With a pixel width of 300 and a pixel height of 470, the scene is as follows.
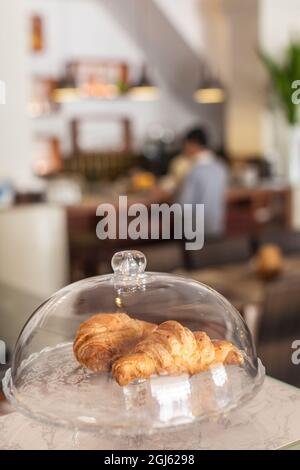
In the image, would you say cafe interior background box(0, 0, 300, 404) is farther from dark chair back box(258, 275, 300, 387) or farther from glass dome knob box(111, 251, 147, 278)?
glass dome knob box(111, 251, 147, 278)

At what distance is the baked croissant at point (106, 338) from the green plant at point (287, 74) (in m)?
7.88

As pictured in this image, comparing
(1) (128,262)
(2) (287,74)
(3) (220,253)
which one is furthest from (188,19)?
(1) (128,262)

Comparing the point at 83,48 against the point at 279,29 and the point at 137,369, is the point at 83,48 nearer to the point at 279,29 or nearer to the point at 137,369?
the point at 279,29

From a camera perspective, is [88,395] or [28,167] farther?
[28,167]

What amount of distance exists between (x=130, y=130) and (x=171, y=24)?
158cm

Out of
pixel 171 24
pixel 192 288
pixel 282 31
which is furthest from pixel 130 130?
pixel 192 288

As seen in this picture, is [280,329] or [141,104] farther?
[141,104]

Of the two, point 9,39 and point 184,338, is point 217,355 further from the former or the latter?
point 9,39

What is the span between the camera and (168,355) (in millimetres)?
1012

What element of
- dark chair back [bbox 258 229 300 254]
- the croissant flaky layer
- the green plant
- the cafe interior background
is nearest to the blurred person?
the cafe interior background

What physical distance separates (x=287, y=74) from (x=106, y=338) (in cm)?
804

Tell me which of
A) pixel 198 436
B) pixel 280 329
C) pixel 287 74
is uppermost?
pixel 287 74

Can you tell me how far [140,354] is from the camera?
1006mm

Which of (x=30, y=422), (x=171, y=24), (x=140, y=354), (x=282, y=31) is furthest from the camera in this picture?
→ (x=171, y=24)
